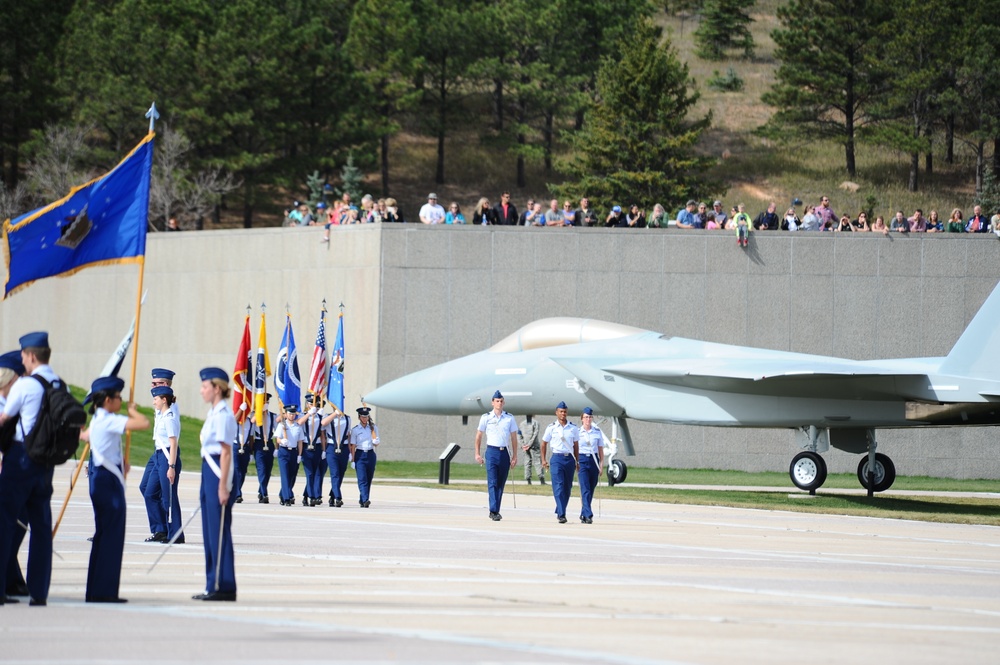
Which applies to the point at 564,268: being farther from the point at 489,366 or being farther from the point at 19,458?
the point at 19,458

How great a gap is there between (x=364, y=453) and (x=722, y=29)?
78179mm

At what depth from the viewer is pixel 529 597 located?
33.1 feet

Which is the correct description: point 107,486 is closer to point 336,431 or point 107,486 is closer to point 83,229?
point 83,229

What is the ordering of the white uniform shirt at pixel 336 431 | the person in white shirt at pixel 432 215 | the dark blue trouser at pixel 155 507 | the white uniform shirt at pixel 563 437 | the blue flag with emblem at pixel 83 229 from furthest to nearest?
the person in white shirt at pixel 432 215
the white uniform shirt at pixel 336 431
the white uniform shirt at pixel 563 437
the dark blue trouser at pixel 155 507
the blue flag with emblem at pixel 83 229

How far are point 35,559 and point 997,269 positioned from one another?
28912 millimetres

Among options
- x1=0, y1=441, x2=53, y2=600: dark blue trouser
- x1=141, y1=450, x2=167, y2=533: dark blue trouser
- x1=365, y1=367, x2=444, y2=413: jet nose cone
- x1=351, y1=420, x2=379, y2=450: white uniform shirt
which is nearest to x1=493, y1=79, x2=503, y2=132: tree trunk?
x1=365, y1=367, x2=444, y2=413: jet nose cone

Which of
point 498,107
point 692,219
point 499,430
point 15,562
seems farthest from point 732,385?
point 498,107

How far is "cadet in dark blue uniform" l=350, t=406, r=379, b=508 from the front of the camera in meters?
21.1

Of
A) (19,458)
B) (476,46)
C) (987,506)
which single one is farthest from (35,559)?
(476,46)

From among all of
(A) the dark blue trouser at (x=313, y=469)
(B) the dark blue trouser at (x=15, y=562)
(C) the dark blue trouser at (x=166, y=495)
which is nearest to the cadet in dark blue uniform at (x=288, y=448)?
(A) the dark blue trouser at (x=313, y=469)

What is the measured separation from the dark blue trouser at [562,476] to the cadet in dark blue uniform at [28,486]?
978 centimetres

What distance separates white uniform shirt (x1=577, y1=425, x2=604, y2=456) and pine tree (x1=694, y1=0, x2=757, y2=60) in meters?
78.7

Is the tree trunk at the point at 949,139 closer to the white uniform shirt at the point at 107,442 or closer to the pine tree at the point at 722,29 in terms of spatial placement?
the pine tree at the point at 722,29

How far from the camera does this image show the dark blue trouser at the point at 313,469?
21594mm
